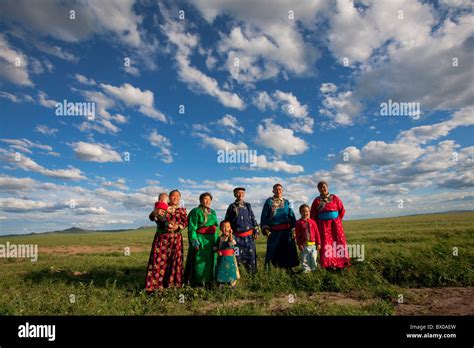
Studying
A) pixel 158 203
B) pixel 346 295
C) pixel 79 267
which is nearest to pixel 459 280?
pixel 346 295

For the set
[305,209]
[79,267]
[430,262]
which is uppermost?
[305,209]

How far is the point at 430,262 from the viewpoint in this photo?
303 inches

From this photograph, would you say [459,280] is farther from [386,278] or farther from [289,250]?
[289,250]

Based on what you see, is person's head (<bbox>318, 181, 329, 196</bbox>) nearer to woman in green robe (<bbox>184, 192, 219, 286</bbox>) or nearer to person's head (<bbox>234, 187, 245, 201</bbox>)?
person's head (<bbox>234, 187, 245, 201</bbox>)

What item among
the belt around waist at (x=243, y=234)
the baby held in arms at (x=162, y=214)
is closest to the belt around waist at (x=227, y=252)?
the belt around waist at (x=243, y=234)

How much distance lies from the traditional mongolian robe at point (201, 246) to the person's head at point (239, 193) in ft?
3.45

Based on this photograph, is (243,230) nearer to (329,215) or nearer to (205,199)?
(205,199)

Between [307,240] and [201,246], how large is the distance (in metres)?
2.88

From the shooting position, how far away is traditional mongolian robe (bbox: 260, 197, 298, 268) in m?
8.08

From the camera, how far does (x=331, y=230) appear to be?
26.5 feet
